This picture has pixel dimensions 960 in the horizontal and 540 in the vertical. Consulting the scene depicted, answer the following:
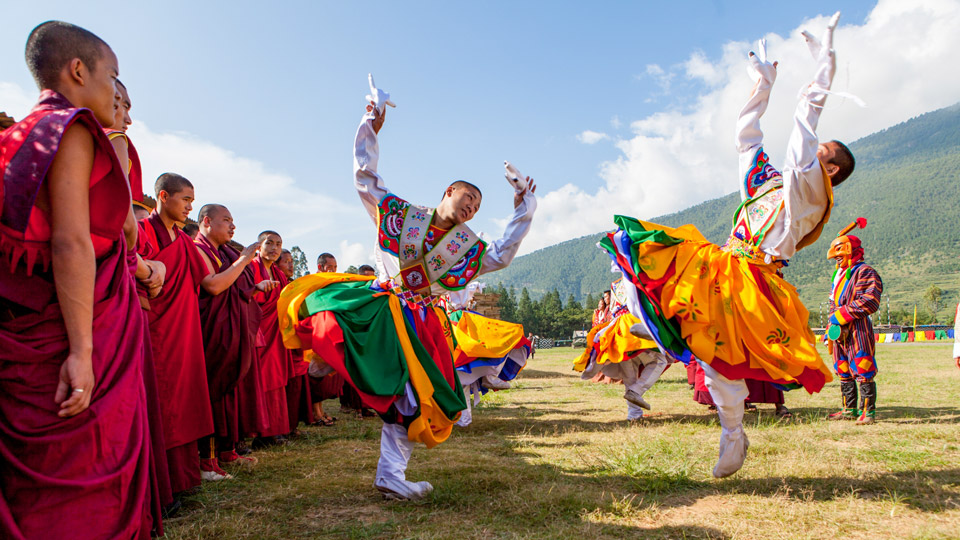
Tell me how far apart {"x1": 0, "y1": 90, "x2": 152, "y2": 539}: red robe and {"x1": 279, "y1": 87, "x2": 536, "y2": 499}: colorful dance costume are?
1.40 m

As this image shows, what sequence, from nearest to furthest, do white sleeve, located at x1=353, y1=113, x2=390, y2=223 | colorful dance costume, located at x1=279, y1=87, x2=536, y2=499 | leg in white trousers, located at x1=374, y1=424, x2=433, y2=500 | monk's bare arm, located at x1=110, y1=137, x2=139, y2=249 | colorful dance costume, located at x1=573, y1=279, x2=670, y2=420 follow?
monk's bare arm, located at x1=110, y1=137, x2=139, y2=249 < colorful dance costume, located at x1=279, y1=87, x2=536, y2=499 < leg in white trousers, located at x1=374, y1=424, x2=433, y2=500 < white sleeve, located at x1=353, y1=113, x2=390, y2=223 < colorful dance costume, located at x1=573, y1=279, x2=670, y2=420

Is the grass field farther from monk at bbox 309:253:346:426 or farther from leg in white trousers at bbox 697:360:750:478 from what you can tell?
monk at bbox 309:253:346:426

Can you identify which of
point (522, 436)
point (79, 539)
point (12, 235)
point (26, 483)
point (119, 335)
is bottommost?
point (522, 436)

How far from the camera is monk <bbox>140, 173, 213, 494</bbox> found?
3.49 metres

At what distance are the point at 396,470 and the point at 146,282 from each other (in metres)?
1.83

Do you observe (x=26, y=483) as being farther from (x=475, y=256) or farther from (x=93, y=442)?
(x=475, y=256)

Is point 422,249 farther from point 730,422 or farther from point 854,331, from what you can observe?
point 854,331

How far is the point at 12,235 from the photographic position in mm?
1796

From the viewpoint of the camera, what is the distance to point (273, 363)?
230 inches

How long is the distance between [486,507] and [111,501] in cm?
205

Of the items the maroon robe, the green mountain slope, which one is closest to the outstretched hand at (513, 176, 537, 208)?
the maroon robe

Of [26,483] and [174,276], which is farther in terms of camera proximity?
[174,276]

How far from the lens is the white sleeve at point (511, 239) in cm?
384

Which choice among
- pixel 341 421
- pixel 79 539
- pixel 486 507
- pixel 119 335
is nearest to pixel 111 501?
pixel 79 539
